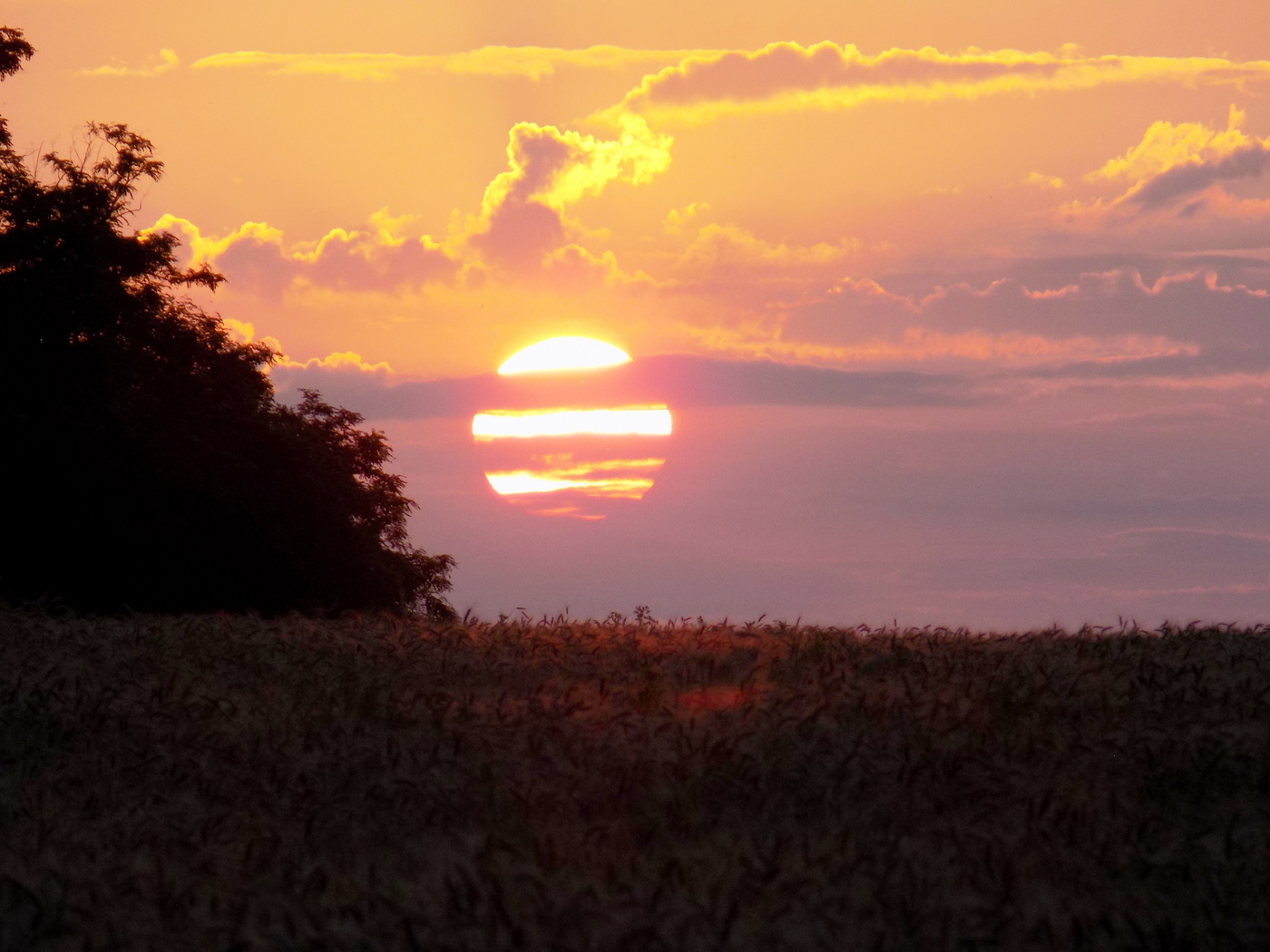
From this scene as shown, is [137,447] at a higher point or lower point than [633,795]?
higher

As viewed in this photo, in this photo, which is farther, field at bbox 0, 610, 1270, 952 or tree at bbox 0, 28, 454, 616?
tree at bbox 0, 28, 454, 616

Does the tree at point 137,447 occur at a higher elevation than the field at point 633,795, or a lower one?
higher

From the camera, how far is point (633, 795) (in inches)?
285

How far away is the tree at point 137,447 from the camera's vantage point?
2711cm

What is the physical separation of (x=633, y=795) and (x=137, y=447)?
77.6ft

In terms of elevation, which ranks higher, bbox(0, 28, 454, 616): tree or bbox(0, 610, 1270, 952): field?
bbox(0, 28, 454, 616): tree

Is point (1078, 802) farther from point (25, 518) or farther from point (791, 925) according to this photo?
point (25, 518)

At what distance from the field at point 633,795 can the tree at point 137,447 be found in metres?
16.9

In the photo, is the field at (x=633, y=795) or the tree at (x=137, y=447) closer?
the field at (x=633, y=795)

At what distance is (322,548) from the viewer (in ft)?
103

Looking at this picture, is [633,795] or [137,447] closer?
[633,795]

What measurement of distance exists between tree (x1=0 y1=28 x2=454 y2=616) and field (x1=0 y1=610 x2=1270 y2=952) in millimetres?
16910

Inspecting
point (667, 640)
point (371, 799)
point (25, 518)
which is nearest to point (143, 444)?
point (25, 518)

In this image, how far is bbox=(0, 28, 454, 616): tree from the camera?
2711 cm
